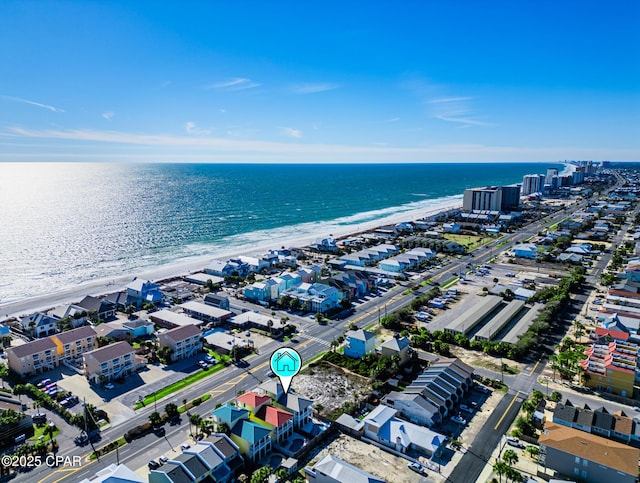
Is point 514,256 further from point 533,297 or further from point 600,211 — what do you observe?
point 600,211

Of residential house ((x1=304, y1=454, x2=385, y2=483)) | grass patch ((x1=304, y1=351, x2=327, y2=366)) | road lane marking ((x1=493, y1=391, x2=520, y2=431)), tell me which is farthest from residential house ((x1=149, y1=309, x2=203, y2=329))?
road lane marking ((x1=493, y1=391, x2=520, y2=431))

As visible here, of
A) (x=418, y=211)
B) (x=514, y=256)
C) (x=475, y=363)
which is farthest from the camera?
(x=418, y=211)

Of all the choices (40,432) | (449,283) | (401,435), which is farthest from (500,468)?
(449,283)

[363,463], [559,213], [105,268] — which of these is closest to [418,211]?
[559,213]

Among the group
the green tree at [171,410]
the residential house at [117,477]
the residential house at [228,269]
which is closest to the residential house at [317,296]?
the residential house at [228,269]

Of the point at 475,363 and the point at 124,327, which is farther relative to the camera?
the point at 124,327

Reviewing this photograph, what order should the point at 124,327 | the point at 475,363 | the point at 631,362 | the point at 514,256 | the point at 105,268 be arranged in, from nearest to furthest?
1. the point at 631,362
2. the point at 475,363
3. the point at 124,327
4. the point at 105,268
5. the point at 514,256

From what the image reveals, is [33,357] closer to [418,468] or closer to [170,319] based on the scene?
[170,319]
